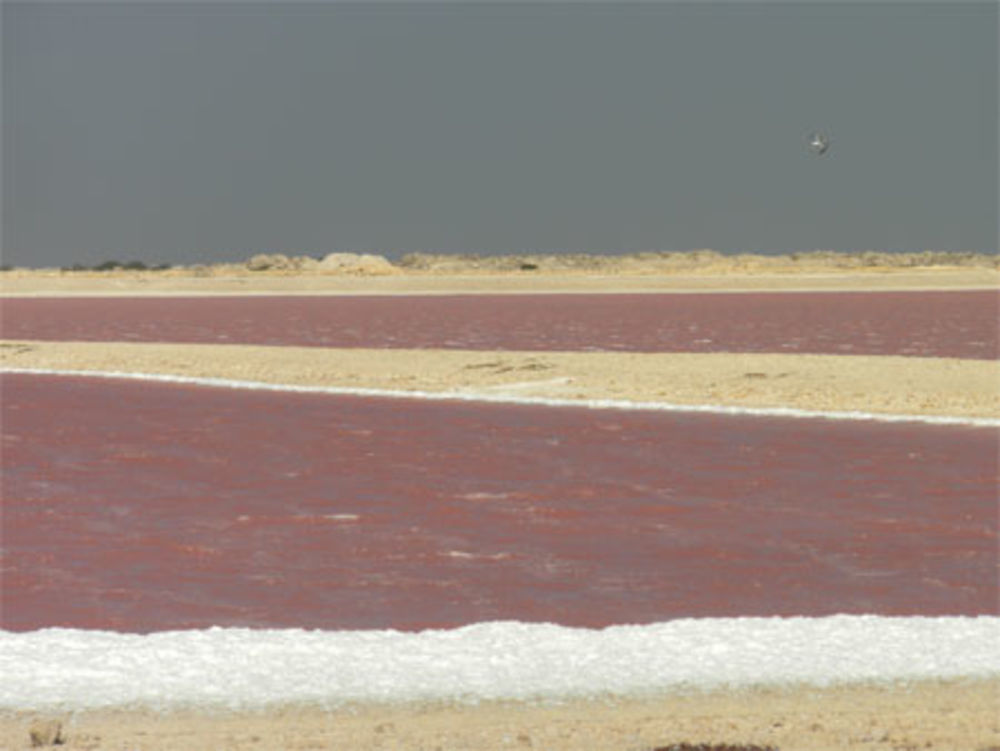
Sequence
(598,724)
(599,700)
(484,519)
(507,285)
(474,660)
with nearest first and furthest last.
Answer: (598,724) → (599,700) → (474,660) → (484,519) → (507,285)

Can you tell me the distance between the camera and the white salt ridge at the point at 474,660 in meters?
8.06

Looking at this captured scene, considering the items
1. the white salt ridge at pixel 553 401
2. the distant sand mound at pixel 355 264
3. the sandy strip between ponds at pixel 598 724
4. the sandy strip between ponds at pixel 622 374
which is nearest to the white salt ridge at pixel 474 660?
the sandy strip between ponds at pixel 598 724

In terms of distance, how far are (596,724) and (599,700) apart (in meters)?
0.48

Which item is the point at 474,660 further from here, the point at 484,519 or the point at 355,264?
the point at 355,264

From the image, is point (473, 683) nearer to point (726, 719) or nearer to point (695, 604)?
point (726, 719)

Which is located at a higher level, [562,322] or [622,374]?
[562,322]

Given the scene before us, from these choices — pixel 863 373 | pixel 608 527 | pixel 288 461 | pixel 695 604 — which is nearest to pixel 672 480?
pixel 608 527

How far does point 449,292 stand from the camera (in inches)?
2997

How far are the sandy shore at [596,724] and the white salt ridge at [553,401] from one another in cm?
1164

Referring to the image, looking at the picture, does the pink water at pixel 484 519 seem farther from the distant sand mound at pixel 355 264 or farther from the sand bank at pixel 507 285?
the distant sand mound at pixel 355 264

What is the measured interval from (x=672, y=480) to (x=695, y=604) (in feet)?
16.5

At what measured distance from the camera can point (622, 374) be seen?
25.1 m

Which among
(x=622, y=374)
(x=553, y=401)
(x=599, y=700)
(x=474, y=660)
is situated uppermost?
(x=622, y=374)

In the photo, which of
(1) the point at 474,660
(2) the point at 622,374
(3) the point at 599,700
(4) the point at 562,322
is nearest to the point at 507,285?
(4) the point at 562,322
